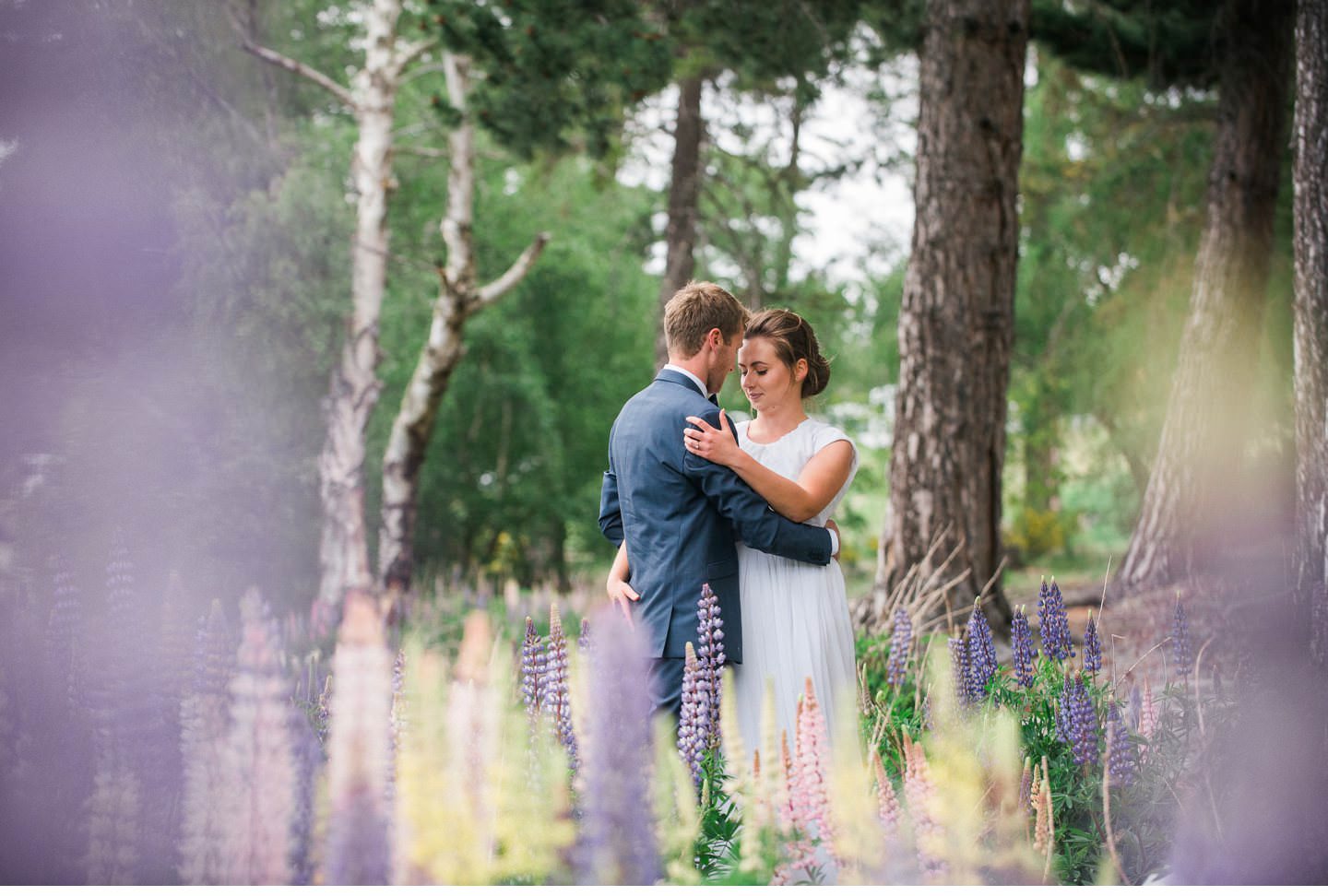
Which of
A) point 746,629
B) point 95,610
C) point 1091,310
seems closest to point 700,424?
point 746,629

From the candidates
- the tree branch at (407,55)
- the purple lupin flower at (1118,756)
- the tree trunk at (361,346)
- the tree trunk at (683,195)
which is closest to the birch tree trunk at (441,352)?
the tree trunk at (361,346)

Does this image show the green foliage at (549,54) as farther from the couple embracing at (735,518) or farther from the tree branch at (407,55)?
the couple embracing at (735,518)

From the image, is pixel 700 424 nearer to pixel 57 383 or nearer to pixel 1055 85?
pixel 57 383

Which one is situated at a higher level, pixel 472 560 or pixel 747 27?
pixel 747 27

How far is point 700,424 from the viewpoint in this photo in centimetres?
256

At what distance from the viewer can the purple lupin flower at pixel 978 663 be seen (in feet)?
10.2

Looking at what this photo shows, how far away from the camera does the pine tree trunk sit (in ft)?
29.2

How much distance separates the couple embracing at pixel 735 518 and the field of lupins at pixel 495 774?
0.59ft

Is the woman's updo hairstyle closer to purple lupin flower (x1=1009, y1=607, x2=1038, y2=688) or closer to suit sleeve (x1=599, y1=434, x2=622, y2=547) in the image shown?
suit sleeve (x1=599, y1=434, x2=622, y2=547)

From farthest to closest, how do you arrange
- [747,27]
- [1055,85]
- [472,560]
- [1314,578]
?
[472,560], [1055,85], [747,27], [1314,578]

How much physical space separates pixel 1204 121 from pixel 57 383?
36.6 feet

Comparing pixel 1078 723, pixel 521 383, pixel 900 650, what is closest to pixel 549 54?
pixel 900 650

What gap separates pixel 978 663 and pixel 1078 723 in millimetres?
430

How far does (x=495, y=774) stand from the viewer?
6.45 ft
